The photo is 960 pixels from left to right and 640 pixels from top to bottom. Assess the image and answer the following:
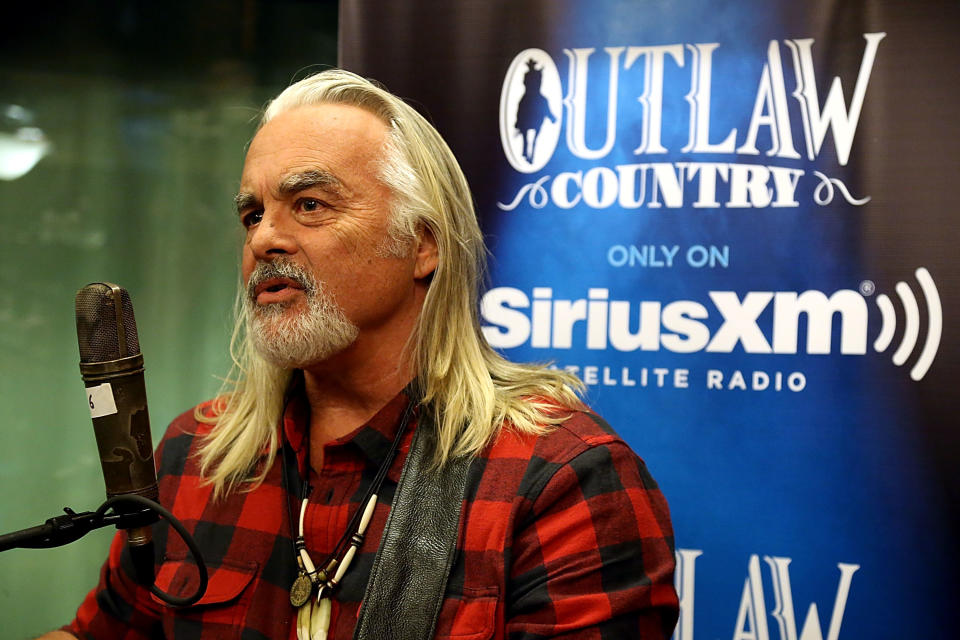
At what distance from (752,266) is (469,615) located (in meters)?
1.29

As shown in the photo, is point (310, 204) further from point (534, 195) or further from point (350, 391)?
point (534, 195)

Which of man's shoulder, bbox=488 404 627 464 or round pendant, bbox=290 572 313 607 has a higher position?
man's shoulder, bbox=488 404 627 464

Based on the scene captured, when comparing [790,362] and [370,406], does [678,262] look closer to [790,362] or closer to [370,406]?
[790,362]

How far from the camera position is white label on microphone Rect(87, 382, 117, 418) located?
3.77 ft

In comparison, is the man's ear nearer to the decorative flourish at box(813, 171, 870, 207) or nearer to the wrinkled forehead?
the wrinkled forehead

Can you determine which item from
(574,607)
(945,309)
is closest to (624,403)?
(945,309)

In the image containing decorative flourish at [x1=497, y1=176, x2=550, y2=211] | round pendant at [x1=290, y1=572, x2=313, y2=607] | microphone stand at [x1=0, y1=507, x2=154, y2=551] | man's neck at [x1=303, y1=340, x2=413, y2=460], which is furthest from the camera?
decorative flourish at [x1=497, y1=176, x2=550, y2=211]

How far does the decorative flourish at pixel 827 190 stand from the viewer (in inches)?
91.2

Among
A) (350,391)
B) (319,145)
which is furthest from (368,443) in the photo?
(319,145)

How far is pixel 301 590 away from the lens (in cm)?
164

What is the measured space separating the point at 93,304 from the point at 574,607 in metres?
0.88

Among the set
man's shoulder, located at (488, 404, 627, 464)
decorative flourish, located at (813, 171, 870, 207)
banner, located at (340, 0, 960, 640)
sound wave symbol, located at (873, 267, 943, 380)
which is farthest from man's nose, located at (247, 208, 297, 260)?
sound wave symbol, located at (873, 267, 943, 380)

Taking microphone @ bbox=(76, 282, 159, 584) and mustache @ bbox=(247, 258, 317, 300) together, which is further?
mustache @ bbox=(247, 258, 317, 300)

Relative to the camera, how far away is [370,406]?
6.14ft
